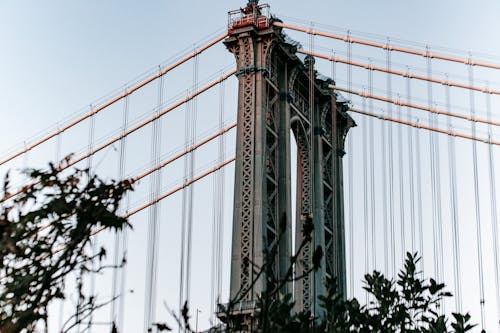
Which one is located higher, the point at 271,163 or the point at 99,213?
the point at 271,163

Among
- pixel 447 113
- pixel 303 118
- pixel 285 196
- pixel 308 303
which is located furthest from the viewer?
pixel 447 113

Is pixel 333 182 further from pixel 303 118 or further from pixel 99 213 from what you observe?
pixel 99 213

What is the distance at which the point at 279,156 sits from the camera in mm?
29859

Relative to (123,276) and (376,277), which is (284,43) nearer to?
(123,276)

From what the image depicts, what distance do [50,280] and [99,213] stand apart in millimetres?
800

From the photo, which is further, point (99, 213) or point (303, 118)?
point (303, 118)

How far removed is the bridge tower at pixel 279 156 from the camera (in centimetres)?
2705

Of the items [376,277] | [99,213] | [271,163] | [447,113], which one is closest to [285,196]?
[271,163]

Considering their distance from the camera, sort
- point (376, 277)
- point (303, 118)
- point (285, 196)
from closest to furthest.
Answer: point (376, 277), point (285, 196), point (303, 118)

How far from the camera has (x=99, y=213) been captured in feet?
29.3

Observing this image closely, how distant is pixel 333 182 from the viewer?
3556cm

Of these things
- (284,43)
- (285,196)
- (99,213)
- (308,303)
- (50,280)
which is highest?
(284,43)

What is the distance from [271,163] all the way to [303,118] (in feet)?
14.7

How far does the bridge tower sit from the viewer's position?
2705 cm
